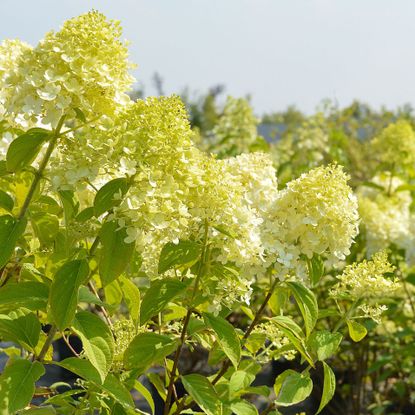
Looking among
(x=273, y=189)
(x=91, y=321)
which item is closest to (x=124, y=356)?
(x=91, y=321)

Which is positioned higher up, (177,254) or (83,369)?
(177,254)

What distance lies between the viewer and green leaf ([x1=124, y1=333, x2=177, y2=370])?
1.56 meters

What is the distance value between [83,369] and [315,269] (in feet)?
2.14

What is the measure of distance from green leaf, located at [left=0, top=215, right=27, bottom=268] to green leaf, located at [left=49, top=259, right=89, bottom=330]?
0.37 ft

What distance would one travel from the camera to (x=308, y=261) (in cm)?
→ 180

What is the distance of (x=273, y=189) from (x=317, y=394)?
125 inches

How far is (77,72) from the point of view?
137 cm

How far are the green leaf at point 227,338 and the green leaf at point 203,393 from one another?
134 millimetres

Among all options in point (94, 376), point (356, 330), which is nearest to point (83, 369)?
point (94, 376)

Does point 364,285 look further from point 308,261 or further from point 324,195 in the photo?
point 324,195

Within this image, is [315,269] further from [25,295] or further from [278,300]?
[25,295]

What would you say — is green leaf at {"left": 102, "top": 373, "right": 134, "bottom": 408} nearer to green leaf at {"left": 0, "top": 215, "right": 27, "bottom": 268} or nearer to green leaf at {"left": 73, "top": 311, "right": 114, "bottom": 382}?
green leaf at {"left": 73, "top": 311, "right": 114, "bottom": 382}

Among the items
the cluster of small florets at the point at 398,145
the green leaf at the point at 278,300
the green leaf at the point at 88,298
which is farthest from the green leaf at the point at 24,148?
the cluster of small florets at the point at 398,145

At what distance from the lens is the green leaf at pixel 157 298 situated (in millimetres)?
1497
